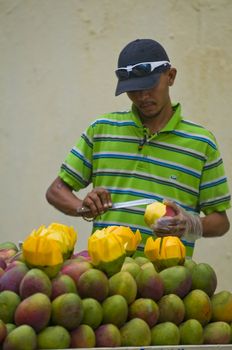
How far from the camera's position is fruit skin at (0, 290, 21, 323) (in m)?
2.09

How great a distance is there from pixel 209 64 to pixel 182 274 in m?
2.79

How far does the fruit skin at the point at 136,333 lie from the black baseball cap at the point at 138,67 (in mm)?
1220

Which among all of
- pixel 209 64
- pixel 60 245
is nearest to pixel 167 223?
pixel 60 245

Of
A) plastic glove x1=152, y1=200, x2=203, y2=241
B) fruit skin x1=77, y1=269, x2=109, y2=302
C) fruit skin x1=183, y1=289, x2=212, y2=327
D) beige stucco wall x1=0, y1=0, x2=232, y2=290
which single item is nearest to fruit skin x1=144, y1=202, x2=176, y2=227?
plastic glove x1=152, y1=200, x2=203, y2=241

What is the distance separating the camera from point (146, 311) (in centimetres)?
221

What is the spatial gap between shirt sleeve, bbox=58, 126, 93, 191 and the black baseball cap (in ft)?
0.86

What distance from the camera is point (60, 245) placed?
2342mm

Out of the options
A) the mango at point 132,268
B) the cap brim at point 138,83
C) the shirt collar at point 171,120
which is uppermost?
the cap brim at point 138,83

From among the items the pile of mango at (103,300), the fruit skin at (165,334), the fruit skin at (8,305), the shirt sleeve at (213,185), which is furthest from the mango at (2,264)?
the shirt sleeve at (213,185)

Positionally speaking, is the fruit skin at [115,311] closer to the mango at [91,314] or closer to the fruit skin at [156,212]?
the mango at [91,314]

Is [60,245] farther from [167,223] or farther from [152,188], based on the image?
[152,188]

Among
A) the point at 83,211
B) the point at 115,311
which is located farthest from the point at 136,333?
the point at 83,211

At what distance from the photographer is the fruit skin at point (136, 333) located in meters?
2.13

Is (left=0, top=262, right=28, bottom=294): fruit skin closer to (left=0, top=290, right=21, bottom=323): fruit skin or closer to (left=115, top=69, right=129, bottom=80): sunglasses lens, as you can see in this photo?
(left=0, top=290, right=21, bottom=323): fruit skin
